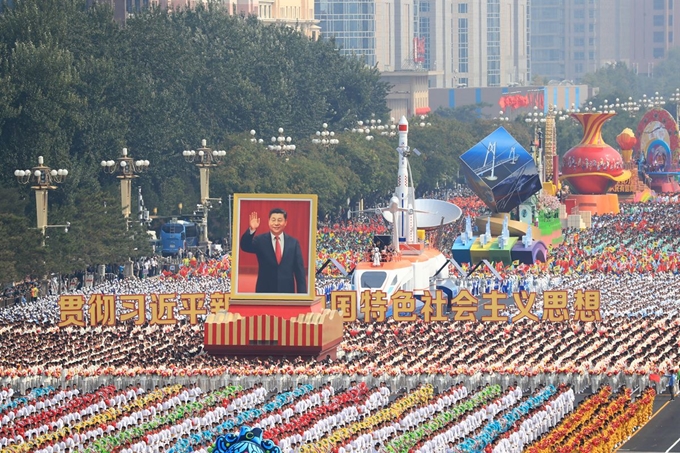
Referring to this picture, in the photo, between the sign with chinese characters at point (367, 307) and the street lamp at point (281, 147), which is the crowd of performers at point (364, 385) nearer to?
the sign with chinese characters at point (367, 307)

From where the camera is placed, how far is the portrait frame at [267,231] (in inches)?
2389

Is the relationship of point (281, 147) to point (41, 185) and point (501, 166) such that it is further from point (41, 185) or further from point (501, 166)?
point (41, 185)

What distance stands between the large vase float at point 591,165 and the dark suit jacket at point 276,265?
62.7 metres

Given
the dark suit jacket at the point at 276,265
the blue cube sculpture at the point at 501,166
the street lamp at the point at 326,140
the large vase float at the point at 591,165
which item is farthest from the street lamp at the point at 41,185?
the large vase float at the point at 591,165

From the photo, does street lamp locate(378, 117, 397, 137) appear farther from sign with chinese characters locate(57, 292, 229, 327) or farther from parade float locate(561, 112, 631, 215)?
sign with chinese characters locate(57, 292, 229, 327)

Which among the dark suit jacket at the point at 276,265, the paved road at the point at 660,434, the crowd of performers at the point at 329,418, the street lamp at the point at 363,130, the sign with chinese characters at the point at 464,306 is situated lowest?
the paved road at the point at 660,434

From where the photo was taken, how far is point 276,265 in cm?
6091

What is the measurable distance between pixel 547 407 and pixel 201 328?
21972 mm

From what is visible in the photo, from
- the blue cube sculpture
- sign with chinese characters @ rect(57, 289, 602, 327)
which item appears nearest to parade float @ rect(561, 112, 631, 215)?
the blue cube sculpture

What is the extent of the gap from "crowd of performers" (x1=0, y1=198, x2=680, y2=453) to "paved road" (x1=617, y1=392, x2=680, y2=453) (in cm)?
42

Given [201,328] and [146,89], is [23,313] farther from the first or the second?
[146,89]

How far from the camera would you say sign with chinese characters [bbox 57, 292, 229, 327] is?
6819 centimetres

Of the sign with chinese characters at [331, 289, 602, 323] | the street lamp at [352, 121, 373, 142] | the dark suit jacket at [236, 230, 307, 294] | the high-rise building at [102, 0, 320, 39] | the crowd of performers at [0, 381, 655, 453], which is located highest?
the high-rise building at [102, 0, 320, 39]

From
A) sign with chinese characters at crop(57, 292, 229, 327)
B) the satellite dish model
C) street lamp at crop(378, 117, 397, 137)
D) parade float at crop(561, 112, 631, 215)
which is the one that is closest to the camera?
sign with chinese characters at crop(57, 292, 229, 327)
